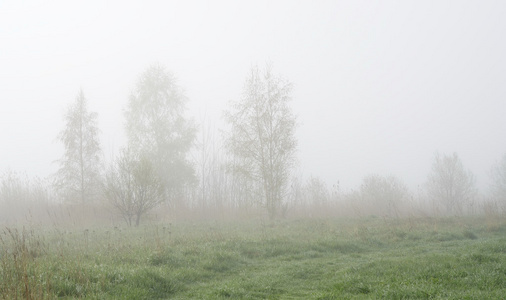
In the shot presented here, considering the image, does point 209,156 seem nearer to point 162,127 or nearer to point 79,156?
point 162,127

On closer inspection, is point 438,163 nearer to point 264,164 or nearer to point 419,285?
point 264,164

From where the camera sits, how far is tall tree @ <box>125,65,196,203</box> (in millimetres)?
32188

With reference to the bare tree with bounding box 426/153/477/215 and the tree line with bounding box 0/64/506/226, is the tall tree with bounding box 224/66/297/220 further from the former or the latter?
the bare tree with bounding box 426/153/477/215

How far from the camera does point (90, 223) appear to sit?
75.1 ft

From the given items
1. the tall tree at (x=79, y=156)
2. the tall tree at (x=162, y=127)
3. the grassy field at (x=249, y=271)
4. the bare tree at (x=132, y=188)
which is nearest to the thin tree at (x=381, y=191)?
the tall tree at (x=162, y=127)

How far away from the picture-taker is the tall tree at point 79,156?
2991 cm

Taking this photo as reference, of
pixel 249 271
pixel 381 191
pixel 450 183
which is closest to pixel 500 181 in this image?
pixel 450 183

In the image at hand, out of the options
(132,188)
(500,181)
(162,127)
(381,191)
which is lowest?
Answer: (381,191)

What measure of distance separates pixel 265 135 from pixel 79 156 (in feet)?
58.7

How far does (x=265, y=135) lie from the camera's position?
28484mm

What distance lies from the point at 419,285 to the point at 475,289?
1.01m

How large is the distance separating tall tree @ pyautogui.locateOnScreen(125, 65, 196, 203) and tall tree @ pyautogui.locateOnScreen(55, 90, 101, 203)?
3.49 metres

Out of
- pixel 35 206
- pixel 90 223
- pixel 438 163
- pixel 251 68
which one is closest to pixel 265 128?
pixel 251 68

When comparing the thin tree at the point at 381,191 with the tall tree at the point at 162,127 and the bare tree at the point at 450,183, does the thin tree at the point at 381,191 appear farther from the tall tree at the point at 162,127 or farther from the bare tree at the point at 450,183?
the tall tree at the point at 162,127
